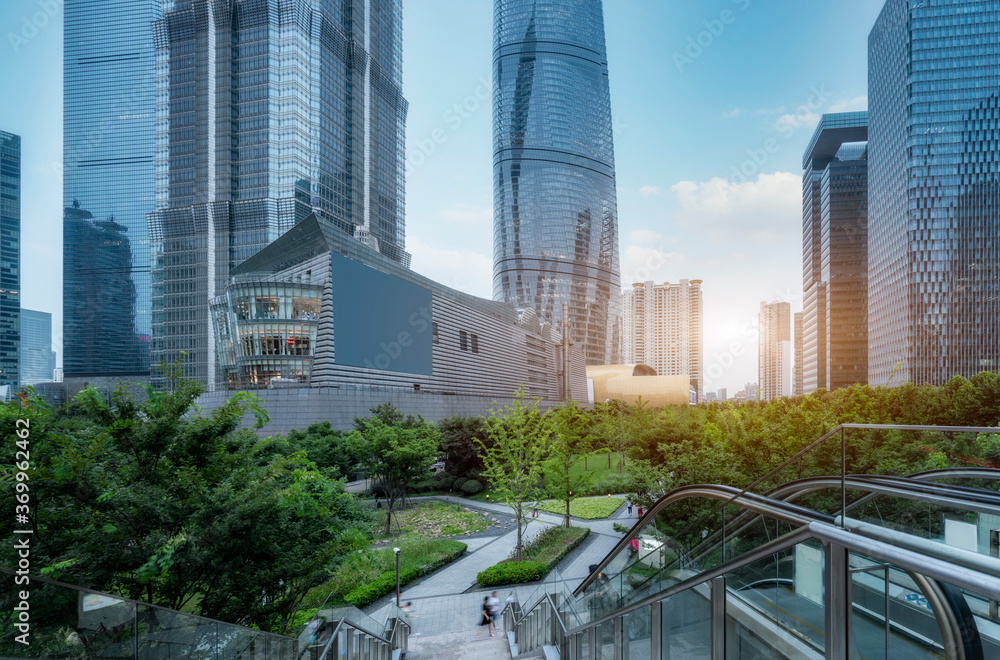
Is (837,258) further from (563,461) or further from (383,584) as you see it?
(383,584)

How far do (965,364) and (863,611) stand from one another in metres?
103

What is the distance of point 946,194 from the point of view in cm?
8175

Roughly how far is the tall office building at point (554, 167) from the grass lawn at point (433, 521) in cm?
11410

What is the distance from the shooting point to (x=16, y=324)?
85250mm

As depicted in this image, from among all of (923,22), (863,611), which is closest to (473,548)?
(863,611)

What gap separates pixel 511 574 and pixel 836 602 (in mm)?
15704

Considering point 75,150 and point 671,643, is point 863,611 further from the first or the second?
point 75,150

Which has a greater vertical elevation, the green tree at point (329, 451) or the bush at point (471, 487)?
the green tree at point (329, 451)

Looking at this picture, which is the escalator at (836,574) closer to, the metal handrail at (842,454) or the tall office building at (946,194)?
the metal handrail at (842,454)

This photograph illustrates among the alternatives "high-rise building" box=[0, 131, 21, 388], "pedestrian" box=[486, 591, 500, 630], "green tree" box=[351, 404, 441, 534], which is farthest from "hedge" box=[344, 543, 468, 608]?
"high-rise building" box=[0, 131, 21, 388]

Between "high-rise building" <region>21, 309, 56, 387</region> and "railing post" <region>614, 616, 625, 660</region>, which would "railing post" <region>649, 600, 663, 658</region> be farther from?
"high-rise building" <region>21, 309, 56, 387</region>

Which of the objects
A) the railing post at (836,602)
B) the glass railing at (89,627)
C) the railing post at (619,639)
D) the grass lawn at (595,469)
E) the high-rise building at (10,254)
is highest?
the high-rise building at (10,254)

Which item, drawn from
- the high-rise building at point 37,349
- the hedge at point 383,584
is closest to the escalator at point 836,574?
the hedge at point 383,584

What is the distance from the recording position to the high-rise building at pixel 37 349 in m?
91.1
